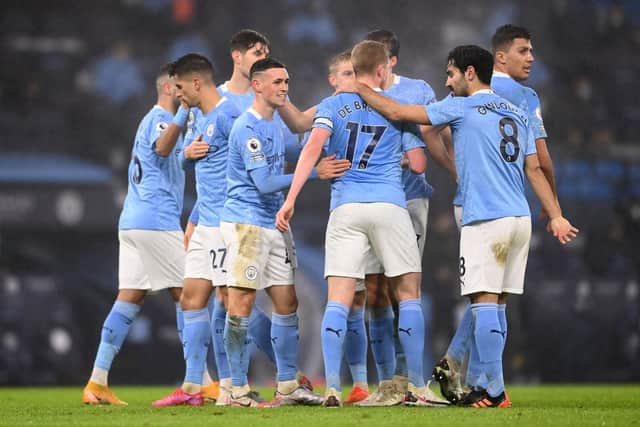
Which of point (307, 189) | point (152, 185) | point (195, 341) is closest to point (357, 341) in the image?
point (195, 341)

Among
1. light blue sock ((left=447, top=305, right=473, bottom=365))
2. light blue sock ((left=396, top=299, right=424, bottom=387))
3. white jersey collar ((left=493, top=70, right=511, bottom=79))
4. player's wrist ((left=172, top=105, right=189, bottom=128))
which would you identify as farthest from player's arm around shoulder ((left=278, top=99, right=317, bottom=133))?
light blue sock ((left=447, top=305, right=473, bottom=365))

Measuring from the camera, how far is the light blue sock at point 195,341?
800 centimetres

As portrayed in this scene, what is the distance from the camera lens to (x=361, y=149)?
24.2 feet

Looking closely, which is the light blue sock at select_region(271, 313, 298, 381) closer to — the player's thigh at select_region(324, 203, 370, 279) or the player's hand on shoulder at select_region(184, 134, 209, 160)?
the player's thigh at select_region(324, 203, 370, 279)

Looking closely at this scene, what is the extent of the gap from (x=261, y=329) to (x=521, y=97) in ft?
8.57

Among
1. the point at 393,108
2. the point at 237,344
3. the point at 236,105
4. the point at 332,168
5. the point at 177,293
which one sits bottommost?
the point at 237,344

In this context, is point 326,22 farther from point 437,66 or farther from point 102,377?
point 102,377

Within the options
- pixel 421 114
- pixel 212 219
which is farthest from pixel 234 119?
pixel 421 114

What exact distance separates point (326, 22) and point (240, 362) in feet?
32.3

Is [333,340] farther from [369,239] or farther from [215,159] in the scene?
[215,159]

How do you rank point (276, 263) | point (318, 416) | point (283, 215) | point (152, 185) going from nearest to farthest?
point (318, 416), point (283, 215), point (276, 263), point (152, 185)

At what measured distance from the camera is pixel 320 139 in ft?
23.8

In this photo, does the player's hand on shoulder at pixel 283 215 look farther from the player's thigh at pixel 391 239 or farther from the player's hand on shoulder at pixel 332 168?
the player's thigh at pixel 391 239

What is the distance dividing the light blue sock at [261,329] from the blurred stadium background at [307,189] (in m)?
6.10
